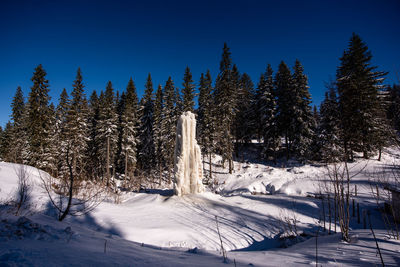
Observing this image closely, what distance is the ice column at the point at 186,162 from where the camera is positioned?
1397 centimetres

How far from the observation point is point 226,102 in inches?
977

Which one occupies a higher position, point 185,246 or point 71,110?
point 71,110

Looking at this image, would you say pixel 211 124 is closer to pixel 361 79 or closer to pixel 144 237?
pixel 361 79

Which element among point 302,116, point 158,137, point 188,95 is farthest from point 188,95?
point 302,116

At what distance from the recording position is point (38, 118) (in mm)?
21453

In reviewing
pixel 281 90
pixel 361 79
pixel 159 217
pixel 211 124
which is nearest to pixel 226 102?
pixel 211 124

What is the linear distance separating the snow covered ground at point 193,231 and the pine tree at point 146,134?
13.2 metres

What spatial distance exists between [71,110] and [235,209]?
22.4 meters

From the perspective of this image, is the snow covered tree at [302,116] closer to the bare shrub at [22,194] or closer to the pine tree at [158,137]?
the pine tree at [158,137]

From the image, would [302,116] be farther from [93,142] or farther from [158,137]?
[93,142]

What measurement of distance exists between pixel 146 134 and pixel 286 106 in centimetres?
2270

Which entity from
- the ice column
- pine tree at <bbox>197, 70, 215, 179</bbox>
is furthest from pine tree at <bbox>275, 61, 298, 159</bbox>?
the ice column

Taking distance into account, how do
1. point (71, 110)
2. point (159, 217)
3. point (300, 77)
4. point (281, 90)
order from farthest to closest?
point (281, 90) → point (300, 77) → point (71, 110) → point (159, 217)

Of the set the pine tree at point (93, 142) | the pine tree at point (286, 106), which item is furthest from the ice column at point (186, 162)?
the pine tree at point (286, 106)
